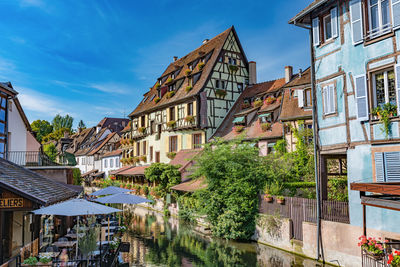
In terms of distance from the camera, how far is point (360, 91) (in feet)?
37.7

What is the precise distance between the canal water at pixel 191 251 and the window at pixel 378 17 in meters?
8.43

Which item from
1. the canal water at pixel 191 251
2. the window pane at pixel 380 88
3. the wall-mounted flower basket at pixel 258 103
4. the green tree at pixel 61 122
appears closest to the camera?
the window pane at pixel 380 88

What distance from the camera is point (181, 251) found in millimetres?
15383

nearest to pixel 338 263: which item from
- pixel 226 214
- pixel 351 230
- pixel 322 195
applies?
pixel 351 230

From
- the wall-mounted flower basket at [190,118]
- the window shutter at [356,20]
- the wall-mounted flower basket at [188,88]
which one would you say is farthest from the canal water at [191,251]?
the wall-mounted flower basket at [188,88]

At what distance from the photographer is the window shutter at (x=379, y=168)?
10.8m

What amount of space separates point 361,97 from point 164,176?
17941mm

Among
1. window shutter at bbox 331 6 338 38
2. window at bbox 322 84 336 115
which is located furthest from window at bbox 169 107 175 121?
window shutter at bbox 331 6 338 38

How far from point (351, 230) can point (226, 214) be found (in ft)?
21.0

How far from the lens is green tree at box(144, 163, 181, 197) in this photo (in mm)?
26281

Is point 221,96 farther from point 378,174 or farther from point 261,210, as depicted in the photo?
point 378,174

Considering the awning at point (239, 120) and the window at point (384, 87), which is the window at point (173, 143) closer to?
the awning at point (239, 120)

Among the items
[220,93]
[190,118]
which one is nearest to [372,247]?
[190,118]

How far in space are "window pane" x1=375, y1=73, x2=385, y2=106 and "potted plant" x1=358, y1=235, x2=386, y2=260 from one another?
4.37 metres
